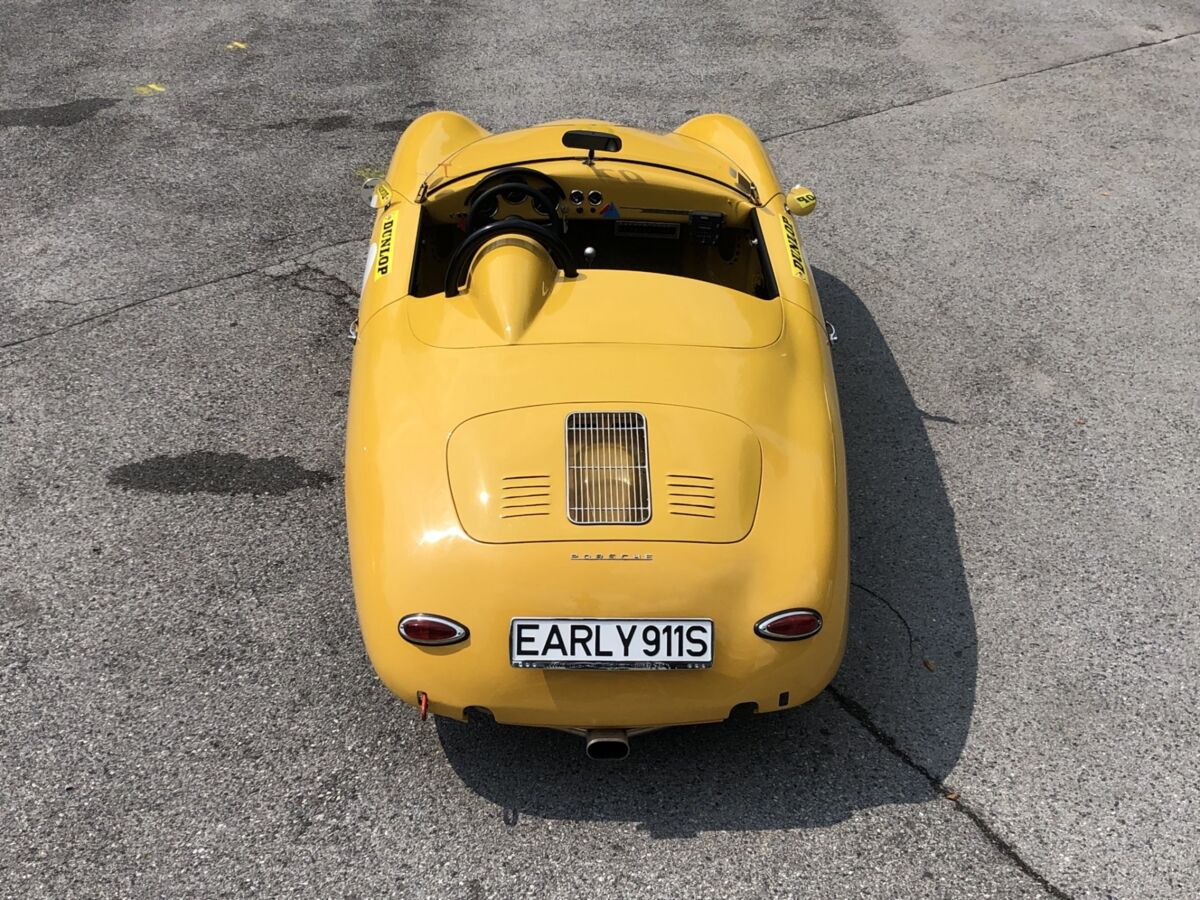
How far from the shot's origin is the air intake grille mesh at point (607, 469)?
306cm

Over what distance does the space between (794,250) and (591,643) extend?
83.3 inches

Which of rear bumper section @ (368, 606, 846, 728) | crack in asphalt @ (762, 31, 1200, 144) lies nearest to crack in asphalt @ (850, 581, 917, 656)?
rear bumper section @ (368, 606, 846, 728)

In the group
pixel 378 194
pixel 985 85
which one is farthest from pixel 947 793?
pixel 985 85

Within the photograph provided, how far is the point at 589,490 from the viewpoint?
3105mm

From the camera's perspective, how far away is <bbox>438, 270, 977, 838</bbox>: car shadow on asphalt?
325 cm

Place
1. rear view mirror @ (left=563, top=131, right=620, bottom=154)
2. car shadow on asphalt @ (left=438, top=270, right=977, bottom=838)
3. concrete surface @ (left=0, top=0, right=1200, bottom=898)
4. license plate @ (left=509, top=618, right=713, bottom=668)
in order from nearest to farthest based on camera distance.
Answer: license plate @ (left=509, top=618, right=713, bottom=668) → concrete surface @ (left=0, top=0, right=1200, bottom=898) → car shadow on asphalt @ (left=438, top=270, right=977, bottom=838) → rear view mirror @ (left=563, top=131, right=620, bottom=154)

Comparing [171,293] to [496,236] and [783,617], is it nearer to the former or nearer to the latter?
[496,236]

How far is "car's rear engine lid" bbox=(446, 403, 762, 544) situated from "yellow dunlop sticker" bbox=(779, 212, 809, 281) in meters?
1.13

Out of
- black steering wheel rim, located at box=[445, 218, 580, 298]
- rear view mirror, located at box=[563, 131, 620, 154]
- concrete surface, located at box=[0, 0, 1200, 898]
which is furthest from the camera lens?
rear view mirror, located at box=[563, 131, 620, 154]

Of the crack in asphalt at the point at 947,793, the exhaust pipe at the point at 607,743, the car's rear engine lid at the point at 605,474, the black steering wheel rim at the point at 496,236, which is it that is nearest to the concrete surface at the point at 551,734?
the crack in asphalt at the point at 947,793

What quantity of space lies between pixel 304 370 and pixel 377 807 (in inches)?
97.5

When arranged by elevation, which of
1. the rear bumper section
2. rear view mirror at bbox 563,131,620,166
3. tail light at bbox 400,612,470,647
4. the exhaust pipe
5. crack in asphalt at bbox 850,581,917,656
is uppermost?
rear view mirror at bbox 563,131,620,166

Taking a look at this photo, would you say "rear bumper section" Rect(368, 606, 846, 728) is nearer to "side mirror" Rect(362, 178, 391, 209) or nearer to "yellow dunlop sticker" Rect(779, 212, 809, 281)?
"yellow dunlop sticker" Rect(779, 212, 809, 281)

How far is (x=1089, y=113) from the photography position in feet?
26.9
